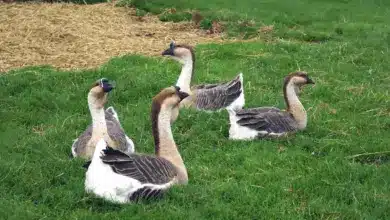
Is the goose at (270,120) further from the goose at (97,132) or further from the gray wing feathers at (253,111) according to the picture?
the goose at (97,132)

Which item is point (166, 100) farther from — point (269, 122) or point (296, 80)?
→ point (296, 80)

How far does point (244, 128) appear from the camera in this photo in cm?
989

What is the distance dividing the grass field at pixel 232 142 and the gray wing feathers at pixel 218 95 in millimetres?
312

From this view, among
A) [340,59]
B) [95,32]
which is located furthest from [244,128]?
[95,32]

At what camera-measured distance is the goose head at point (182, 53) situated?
1185cm

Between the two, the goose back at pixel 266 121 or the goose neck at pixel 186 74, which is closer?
the goose back at pixel 266 121

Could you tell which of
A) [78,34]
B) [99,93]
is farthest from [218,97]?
[78,34]

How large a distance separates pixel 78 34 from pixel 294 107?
25.8 ft

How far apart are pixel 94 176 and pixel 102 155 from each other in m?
0.26

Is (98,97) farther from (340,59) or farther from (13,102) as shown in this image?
(340,59)

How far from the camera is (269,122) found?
999cm

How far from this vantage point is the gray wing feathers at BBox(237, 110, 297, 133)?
32.6ft

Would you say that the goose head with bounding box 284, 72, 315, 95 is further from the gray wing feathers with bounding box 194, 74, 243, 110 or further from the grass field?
the gray wing feathers with bounding box 194, 74, 243, 110

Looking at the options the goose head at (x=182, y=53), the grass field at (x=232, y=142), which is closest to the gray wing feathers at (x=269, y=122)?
the grass field at (x=232, y=142)
